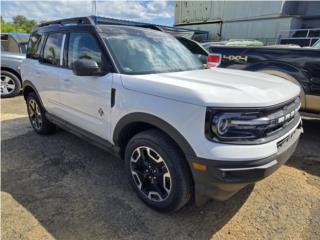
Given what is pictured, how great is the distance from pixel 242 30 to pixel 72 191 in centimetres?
2508

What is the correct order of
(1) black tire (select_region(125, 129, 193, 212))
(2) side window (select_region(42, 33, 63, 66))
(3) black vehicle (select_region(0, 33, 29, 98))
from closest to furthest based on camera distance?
(1) black tire (select_region(125, 129, 193, 212)), (2) side window (select_region(42, 33, 63, 66)), (3) black vehicle (select_region(0, 33, 29, 98))

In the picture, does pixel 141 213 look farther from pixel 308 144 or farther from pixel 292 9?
pixel 292 9

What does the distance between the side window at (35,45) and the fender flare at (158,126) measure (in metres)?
2.48

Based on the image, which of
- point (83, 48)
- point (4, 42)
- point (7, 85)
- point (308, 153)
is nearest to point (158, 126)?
point (83, 48)

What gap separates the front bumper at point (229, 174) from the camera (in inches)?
76.0

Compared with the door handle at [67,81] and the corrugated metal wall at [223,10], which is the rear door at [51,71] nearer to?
the door handle at [67,81]

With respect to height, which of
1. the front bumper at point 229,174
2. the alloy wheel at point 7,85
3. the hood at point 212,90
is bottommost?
the alloy wheel at point 7,85

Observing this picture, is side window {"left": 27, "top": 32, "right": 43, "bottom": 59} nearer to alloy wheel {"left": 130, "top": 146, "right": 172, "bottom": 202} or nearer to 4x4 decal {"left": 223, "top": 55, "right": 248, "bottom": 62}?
alloy wheel {"left": 130, "top": 146, "right": 172, "bottom": 202}

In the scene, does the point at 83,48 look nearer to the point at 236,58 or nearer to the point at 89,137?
the point at 89,137

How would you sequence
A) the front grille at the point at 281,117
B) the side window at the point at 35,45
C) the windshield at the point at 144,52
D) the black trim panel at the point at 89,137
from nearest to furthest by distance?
the front grille at the point at 281,117 < the windshield at the point at 144,52 < the black trim panel at the point at 89,137 < the side window at the point at 35,45

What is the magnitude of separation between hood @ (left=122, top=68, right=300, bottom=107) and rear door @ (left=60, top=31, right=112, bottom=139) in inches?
15.8

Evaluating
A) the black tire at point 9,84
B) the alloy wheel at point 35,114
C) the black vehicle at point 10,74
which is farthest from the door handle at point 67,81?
the black tire at point 9,84

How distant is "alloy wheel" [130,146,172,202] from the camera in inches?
94.7

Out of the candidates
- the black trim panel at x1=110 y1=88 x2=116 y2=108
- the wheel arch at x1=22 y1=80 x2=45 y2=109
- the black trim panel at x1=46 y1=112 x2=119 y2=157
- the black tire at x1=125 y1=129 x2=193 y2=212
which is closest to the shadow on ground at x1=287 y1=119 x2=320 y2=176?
the black tire at x1=125 y1=129 x2=193 y2=212
